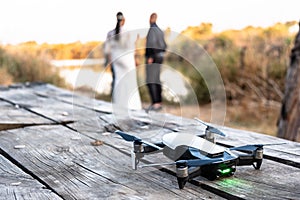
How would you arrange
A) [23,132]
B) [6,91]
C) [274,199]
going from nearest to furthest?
[274,199] → [23,132] → [6,91]

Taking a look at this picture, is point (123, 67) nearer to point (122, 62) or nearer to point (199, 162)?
point (122, 62)

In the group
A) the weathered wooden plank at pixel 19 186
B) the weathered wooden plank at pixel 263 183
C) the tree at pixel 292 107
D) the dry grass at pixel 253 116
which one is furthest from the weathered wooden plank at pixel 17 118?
the dry grass at pixel 253 116

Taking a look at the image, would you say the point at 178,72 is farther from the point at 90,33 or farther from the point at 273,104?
the point at 273,104

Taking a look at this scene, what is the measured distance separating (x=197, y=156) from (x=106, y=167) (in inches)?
10.3

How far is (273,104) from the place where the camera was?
6.05m

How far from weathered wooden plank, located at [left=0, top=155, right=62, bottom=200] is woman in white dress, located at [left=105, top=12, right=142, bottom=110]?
0.29m

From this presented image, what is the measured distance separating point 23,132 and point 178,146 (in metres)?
0.80

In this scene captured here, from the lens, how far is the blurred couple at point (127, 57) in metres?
1.01

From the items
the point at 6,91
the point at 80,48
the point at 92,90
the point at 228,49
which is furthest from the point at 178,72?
the point at 228,49

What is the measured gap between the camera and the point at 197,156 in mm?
926

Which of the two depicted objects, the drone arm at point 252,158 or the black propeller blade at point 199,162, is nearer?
the black propeller blade at point 199,162

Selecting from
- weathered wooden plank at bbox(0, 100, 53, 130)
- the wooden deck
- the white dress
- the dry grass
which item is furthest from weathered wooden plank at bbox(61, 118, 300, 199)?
the dry grass

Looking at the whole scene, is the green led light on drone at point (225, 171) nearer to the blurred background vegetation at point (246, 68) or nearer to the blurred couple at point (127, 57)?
the blurred couple at point (127, 57)

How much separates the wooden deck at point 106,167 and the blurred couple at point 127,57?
0.32 feet
